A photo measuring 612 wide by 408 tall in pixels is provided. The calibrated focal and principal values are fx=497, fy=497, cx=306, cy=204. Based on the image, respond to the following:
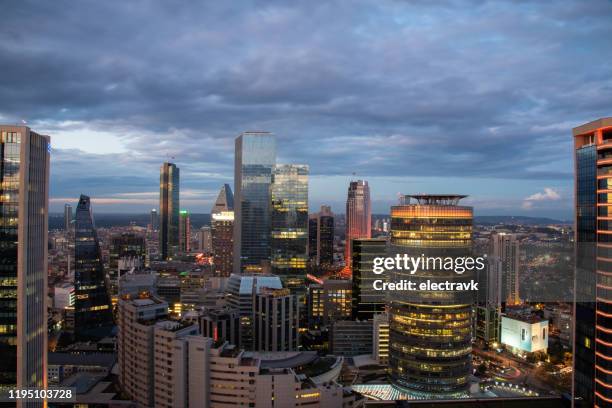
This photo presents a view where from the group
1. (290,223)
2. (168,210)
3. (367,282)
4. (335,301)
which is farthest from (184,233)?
(367,282)

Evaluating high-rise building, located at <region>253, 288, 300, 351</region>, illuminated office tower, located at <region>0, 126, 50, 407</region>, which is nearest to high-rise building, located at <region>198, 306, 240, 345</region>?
high-rise building, located at <region>253, 288, 300, 351</region>

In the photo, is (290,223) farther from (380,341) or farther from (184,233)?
(184,233)

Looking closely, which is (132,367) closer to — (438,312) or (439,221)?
(438,312)

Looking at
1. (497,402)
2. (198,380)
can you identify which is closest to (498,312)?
(497,402)

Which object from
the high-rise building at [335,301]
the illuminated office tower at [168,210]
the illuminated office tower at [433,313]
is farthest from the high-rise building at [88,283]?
the illuminated office tower at [168,210]

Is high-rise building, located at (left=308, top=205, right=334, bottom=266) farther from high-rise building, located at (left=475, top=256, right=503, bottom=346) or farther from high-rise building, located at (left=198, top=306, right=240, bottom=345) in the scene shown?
→ high-rise building, located at (left=198, top=306, right=240, bottom=345)

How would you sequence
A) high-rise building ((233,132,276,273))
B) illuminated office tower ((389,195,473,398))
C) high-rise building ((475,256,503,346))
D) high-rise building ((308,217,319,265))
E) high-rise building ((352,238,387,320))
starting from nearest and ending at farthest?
illuminated office tower ((389,195,473,398)) < high-rise building ((352,238,387,320)) < high-rise building ((475,256,503,346)) < high-rise building ((233,132,276,273)) < high-rise building ((308,217,319,265))

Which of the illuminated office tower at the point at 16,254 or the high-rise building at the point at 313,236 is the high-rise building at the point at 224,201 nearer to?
the high-rise building at the point at 313,236
